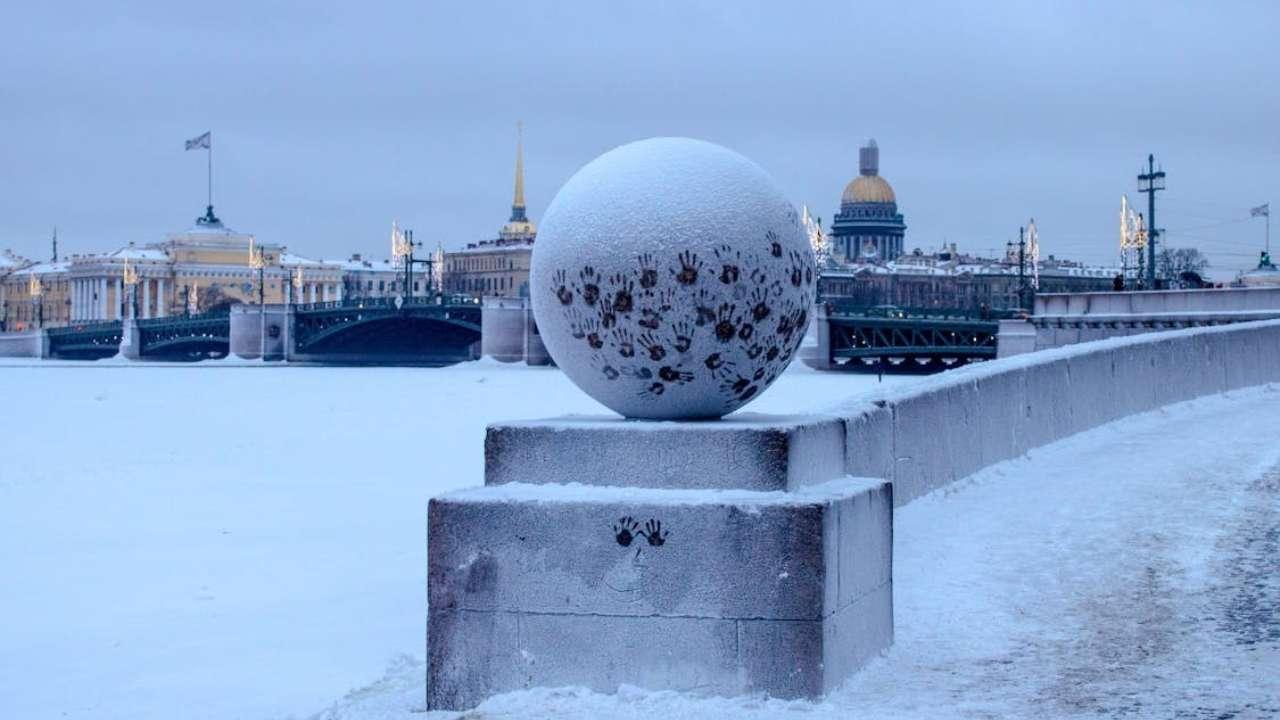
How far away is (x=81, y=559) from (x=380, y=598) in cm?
332

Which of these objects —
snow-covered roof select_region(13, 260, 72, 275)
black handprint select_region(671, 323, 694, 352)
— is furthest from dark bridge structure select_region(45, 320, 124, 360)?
black handprint select_region(671, 323, 694, 352)

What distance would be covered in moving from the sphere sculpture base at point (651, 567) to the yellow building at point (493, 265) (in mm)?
157539

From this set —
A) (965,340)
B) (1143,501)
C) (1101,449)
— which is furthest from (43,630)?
(965,340)

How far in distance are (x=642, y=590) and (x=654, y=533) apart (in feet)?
0.72

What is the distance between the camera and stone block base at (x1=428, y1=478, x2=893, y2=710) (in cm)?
648

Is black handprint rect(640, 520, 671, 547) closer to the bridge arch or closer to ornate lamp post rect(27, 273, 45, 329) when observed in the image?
the bridge arch

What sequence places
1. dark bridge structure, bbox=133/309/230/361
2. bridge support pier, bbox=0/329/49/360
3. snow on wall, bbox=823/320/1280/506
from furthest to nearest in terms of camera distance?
bridge support pier, bbox=0/329/49/360 → dark bridge structure, bbox=133/309/230/361 → snow on wall, bbox=823/320/1280/506

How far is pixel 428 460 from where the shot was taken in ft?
70.9

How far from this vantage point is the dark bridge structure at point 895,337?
68.2 metres

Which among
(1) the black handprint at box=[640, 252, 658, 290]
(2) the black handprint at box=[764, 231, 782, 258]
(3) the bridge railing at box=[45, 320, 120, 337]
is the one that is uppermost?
(2) the black handprint at box=[764, 231, 782, 258]

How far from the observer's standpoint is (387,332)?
96.2 m

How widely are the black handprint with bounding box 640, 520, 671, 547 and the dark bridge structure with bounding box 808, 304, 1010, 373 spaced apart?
6012 cm

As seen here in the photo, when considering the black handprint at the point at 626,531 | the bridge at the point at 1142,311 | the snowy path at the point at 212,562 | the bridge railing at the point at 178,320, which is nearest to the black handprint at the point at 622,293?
the black handprint at the point at 626,531

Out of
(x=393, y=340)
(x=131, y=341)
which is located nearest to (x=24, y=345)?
(x=131, y=341)
